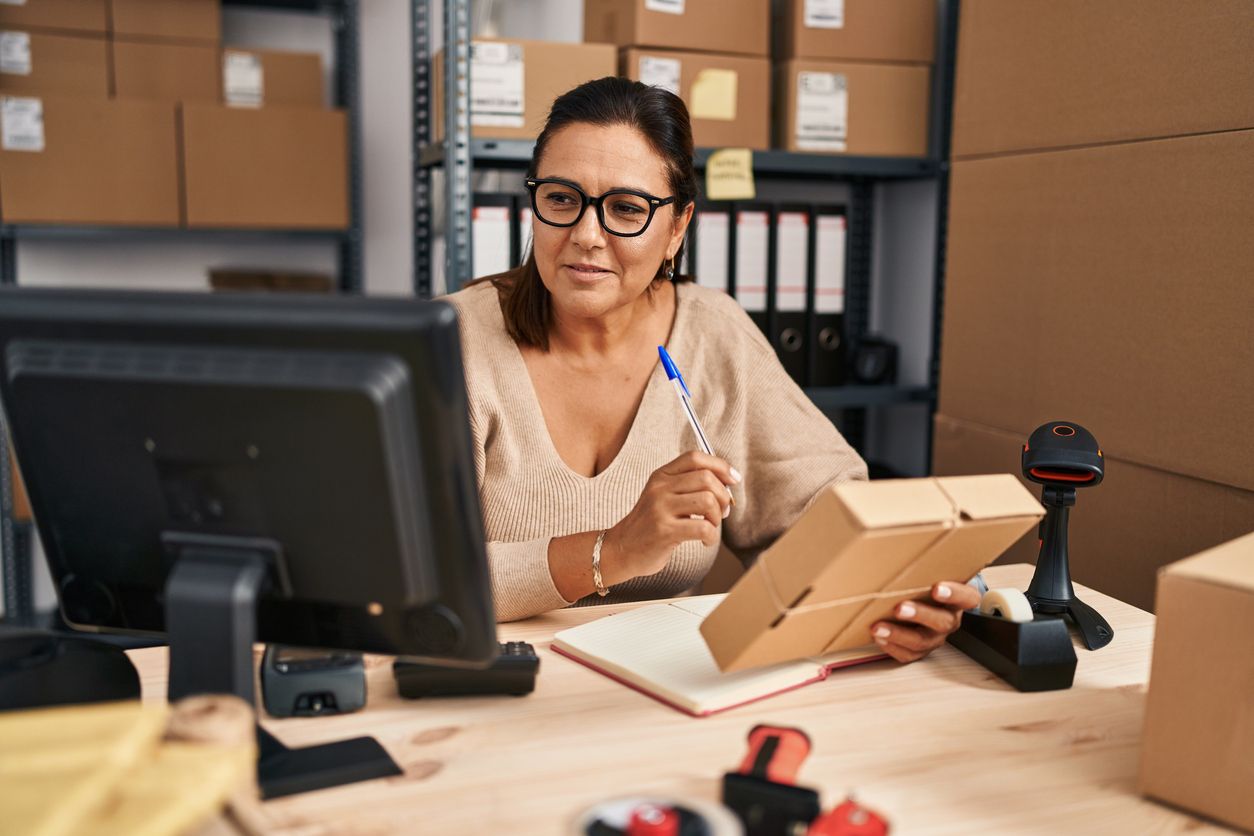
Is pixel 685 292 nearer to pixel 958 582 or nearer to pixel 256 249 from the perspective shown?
pixel 958 582

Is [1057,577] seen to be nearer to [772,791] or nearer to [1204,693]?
[1204,693]

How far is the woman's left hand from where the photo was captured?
0.93 m

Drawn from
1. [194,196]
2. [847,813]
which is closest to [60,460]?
[847,813]

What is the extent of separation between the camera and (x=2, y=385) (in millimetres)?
709

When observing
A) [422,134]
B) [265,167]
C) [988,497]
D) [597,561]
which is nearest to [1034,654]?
[988,497]

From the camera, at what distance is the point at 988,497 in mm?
848

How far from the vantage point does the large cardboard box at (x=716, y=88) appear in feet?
6.55

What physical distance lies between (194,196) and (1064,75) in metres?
1.93

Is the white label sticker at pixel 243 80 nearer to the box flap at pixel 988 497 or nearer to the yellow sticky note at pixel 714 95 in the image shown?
the yellow sticky note at pixel 714 95

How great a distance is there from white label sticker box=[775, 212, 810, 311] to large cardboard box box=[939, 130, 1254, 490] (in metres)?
0.42

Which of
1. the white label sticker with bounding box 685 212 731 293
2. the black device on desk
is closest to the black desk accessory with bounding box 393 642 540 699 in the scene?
the black device on desk

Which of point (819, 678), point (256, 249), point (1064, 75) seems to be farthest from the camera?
point (256, 249)

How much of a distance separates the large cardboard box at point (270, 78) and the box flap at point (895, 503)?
224 cm

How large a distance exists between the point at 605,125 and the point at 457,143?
586 millimetres
